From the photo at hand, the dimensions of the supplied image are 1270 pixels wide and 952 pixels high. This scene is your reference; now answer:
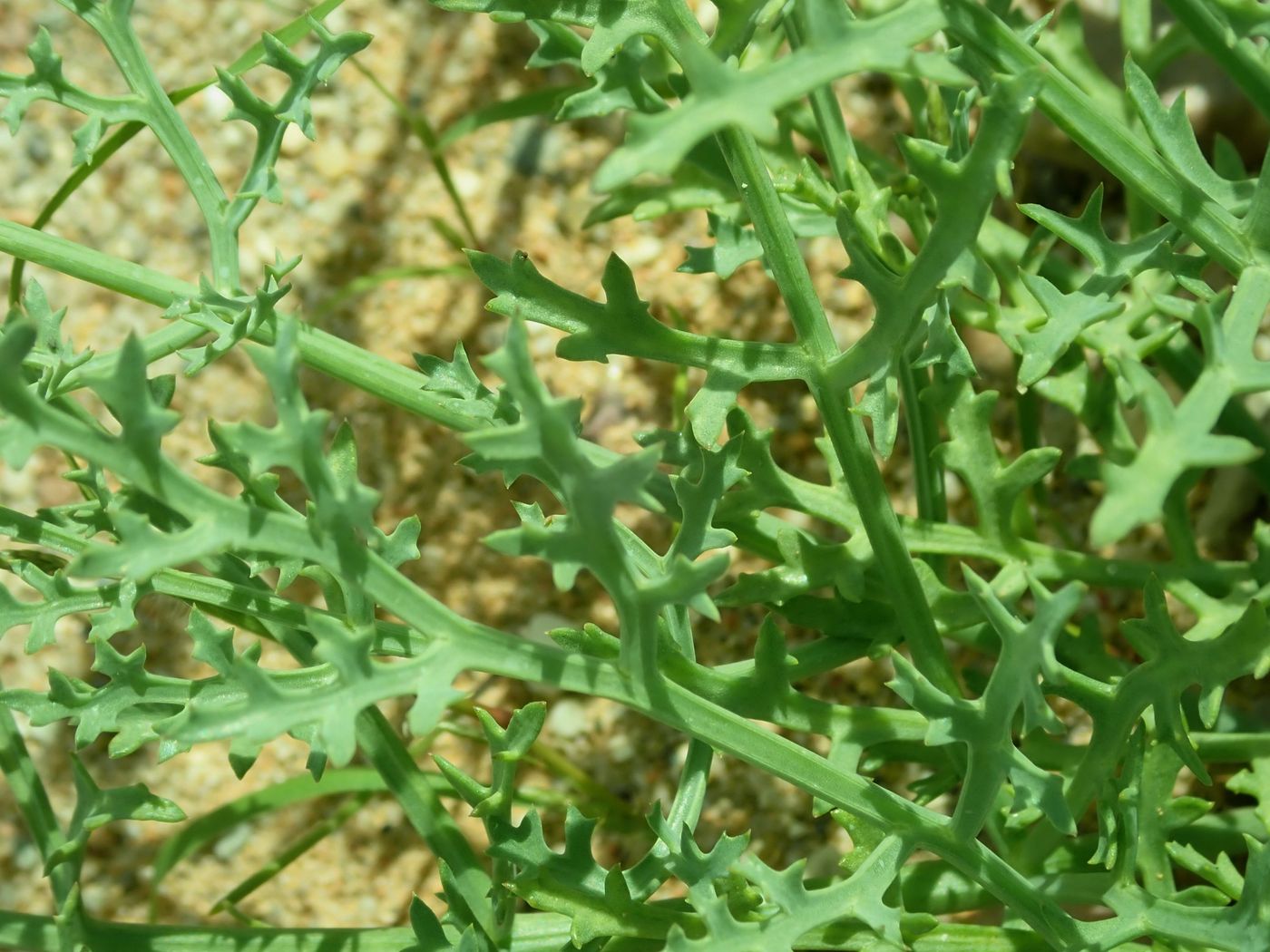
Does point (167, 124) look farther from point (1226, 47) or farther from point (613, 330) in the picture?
point (1226, 47)

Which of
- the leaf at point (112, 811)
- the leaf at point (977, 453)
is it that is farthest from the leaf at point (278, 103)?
the leaf at point (977, 453)


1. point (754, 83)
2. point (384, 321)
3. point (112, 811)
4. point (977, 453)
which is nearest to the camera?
point (754, 83)

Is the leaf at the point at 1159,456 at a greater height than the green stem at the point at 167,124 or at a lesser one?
lesser

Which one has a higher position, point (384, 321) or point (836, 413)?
point (836, 413)

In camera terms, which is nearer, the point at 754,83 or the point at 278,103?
the point at 754,83

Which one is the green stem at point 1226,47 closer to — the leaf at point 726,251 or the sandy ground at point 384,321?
the leaf at point 726,251

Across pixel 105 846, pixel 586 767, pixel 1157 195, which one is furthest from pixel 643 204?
pixel 105 846

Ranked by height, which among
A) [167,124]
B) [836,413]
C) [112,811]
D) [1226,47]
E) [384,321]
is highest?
[1226,47]

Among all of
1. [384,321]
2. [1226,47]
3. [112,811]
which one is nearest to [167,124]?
[112,811]

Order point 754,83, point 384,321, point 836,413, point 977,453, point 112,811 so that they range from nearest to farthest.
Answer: point 754,83, point 836,413, point 112,811, point 977,453, point 384,321
